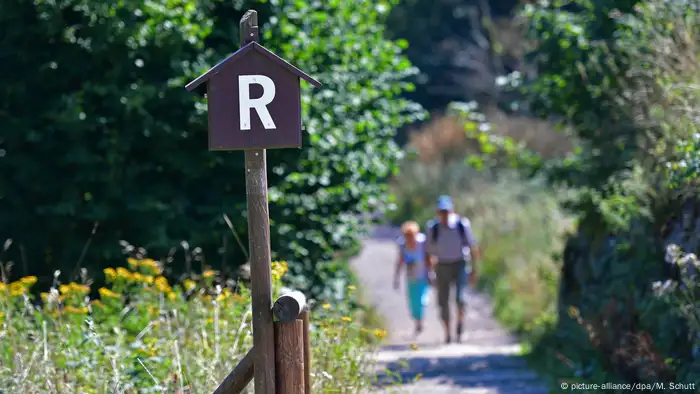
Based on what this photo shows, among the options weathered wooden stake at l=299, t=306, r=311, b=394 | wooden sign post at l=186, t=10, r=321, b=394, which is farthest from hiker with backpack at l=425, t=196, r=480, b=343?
wooden sign post at l=186, t=10, r=321, b=394

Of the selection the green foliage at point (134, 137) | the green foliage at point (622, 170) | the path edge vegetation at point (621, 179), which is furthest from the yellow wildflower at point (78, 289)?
the green foliage at point (622, 170)

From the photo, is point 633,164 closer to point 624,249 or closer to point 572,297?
point 624,249

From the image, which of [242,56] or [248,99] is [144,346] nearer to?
[248,99]

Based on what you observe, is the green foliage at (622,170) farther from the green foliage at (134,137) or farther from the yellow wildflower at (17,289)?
the yellow wildflower at (17,289)

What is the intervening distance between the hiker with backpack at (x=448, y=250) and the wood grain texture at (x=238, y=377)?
21.5ft

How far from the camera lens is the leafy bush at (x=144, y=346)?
5.40 m

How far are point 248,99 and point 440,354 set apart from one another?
6.00 metres

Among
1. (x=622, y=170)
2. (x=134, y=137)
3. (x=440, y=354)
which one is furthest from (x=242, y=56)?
(x=440, y=354)

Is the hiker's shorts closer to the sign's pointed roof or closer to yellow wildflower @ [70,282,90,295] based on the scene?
yellow wildflower @ [70,282,90,295]

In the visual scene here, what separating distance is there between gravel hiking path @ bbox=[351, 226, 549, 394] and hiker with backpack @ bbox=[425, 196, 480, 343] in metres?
0.61

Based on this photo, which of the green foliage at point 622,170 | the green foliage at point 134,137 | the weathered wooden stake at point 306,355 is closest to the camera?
the weathered wooden stake at point 306,355

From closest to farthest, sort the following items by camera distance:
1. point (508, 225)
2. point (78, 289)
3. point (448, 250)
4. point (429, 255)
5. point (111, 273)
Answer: point (78, 289) < point (111, 273) < point (448, 250) < point (429, 255) < point (508, 225)

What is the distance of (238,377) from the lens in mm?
4660

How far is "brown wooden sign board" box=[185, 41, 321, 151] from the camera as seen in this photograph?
4.67 metres
